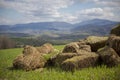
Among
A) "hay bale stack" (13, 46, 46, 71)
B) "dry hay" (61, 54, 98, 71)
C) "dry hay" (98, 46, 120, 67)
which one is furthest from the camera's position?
"hay bale stack" (13, 46, 46, 71)

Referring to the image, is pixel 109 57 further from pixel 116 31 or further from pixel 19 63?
pixel 19 63

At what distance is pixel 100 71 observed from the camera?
18391 mm

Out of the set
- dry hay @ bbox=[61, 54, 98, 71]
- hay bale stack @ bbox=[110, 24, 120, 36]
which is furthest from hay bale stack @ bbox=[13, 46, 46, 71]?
hay bale stack @ bbox=[110, 24, 120, 36]

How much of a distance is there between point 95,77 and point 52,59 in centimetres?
1036

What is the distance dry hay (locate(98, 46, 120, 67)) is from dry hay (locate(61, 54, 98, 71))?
669 millimetres

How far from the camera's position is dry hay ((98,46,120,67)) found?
20228mm

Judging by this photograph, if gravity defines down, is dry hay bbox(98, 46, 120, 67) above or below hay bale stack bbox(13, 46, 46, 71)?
above

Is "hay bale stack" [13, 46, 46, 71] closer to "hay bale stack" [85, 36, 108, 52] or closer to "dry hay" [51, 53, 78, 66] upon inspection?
"dry hay" [51, 53, 78, 66]

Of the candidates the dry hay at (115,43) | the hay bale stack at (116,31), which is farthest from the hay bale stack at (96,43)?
the dry hay at (115,43)

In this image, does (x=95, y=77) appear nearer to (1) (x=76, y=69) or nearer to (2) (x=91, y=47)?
(1) (x=76, y=69)

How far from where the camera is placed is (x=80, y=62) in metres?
20.9

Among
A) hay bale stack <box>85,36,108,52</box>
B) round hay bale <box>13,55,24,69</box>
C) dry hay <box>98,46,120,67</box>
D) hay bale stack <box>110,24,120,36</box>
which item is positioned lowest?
round hay bale <box>13,55,24,69</box>

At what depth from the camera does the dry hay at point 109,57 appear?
2023cm

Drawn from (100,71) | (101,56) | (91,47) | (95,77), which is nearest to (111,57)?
(101,56)
